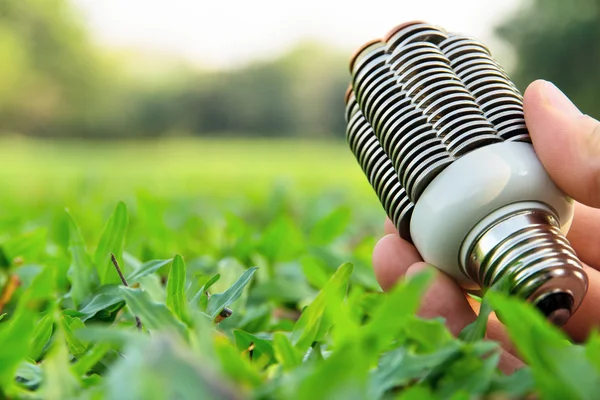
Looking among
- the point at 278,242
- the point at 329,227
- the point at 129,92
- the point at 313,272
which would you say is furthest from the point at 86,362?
the point at 129,92

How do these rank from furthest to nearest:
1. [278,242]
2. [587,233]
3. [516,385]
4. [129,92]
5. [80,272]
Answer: [129,92] → [278,242] → [587,233] → [80,272] → [516,385]

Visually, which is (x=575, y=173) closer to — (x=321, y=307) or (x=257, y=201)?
(x=321, y=307)

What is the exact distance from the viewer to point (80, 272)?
793 millimetres

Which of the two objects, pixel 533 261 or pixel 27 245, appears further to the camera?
pixel 27 245

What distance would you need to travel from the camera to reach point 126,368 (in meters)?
0.36

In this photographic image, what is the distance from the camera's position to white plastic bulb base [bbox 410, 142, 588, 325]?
0.60 metres

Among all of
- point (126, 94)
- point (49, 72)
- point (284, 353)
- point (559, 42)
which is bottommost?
point (126, 94)

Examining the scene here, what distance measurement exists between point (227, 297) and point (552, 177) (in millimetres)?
345

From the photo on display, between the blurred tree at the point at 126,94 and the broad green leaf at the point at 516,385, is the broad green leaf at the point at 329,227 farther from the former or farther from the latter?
the blurred tree at the point at 126,94

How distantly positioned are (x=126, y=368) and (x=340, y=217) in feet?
3.47

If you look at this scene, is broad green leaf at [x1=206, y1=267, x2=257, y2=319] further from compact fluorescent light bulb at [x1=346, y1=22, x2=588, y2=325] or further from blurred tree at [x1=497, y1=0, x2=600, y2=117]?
blurred tree at [x1=497, y1=0, x2=600, y2=117]

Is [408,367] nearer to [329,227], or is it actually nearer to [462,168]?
[462,168]

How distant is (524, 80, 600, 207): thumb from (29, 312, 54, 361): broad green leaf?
0.51 metres

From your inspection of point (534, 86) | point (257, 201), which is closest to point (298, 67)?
point (257, 201)
